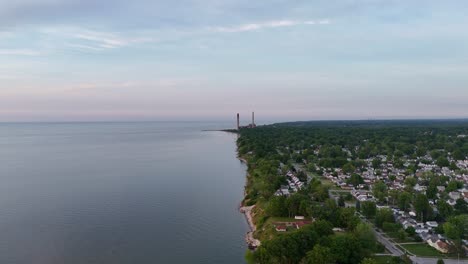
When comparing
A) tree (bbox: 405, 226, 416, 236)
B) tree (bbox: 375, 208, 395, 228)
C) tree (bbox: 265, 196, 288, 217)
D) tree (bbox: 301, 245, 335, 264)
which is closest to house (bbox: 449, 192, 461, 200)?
tree (bbox: 375, 208, 395, 228)

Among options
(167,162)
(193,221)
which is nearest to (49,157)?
(167,162)

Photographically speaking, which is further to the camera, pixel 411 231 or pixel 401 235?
pixel 411 231

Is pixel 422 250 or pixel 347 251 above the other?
pixel 347 251

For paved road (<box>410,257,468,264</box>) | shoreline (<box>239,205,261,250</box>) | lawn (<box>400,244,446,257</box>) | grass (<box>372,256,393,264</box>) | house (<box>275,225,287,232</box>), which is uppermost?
house (<box>275,225,287,232</box>)

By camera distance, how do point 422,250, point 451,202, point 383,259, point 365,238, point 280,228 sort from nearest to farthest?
1. point 383,259
2. point 365,238
3. point 422,250
4. point 280,228
5. point 451,202

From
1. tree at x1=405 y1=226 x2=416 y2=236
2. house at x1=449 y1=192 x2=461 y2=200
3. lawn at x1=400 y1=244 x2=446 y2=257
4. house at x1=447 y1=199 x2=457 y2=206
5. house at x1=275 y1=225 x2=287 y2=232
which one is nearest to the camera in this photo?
lawn at x1=400 y1=244 x2=446 y2=257

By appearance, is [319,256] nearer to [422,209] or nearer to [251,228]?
[251,228]

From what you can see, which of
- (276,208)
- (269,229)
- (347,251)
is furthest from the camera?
(276,208)

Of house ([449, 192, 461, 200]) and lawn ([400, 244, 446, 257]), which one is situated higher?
house ([449, 192, 461, 200])

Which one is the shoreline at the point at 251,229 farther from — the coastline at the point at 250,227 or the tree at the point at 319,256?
the tree at the point at 319,256

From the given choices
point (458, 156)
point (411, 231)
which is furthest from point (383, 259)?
point (458, 156)

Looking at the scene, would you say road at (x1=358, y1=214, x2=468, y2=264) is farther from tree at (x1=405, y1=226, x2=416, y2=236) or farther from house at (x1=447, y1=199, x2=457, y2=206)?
house at (x1=447, y1=199, x2=457, y2=206)

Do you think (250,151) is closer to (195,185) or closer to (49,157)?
(195,185)
